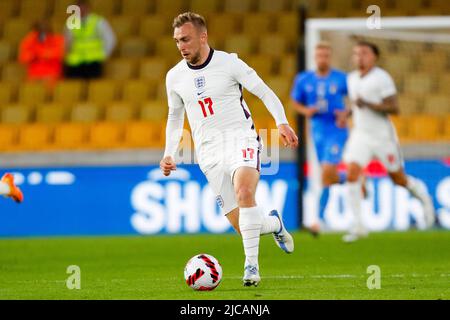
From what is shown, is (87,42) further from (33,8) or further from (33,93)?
(33,8)

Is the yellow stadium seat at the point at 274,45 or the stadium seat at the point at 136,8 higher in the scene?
the stadium seat at the point at 136,8

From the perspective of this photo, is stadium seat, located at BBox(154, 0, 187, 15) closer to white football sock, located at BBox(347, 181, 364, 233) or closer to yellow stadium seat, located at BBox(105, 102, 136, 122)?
yellow stadium seat, located at BBox(105, 102, 136, 122)

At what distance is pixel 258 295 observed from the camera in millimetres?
7871

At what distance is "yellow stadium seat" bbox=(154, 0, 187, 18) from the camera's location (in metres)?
20.2

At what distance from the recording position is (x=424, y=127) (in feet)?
56.4

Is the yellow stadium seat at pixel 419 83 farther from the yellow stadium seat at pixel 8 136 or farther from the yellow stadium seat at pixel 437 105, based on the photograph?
the yellow stadium seat at pixel 8 136

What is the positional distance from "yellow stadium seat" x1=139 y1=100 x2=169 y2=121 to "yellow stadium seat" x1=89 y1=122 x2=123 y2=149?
57cm

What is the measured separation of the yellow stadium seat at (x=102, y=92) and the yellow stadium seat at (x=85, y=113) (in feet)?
0.60

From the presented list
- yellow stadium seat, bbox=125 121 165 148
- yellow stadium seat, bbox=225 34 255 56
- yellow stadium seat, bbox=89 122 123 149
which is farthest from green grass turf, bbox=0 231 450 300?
yellow stadium seat, bbox=225 34 255 56

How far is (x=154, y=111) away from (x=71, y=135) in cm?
129

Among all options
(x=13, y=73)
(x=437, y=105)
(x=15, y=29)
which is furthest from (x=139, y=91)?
(x=437, y=105)

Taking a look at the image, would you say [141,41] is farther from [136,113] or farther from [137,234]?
[137,234]

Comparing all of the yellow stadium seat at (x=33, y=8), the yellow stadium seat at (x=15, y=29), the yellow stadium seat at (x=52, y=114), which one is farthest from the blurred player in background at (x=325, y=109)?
the yellow stadium seat at (x=33, y=8)

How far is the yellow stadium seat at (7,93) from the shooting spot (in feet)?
63.3
